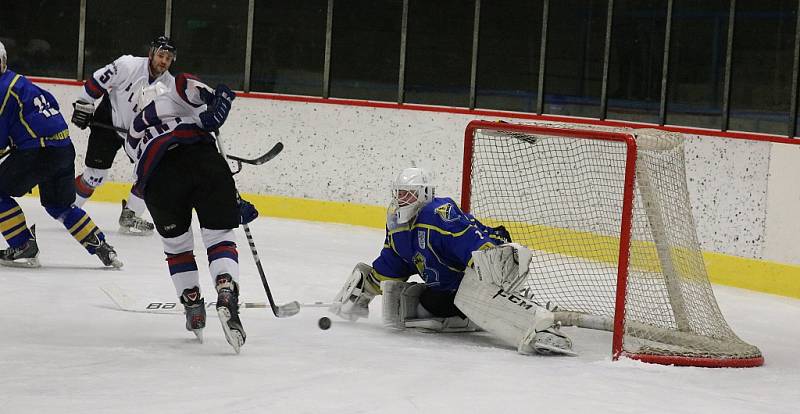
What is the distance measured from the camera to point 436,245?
14.4ft

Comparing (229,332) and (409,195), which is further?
(409,195)

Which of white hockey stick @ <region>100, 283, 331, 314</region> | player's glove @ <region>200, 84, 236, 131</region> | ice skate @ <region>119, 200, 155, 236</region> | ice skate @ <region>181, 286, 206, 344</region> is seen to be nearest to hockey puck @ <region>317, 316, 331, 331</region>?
white hockey stick @ <region>100, 283, 331, 314</region>

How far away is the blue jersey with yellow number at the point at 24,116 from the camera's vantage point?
17.5 feet

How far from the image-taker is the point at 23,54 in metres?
9.21

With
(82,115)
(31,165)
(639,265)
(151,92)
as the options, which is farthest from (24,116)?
(639,265)

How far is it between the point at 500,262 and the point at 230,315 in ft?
3.16

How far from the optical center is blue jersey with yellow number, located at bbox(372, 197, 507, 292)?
4.33 meters

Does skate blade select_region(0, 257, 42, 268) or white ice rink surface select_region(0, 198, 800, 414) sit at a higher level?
skate blade select_region(0, 257, 42, 268)

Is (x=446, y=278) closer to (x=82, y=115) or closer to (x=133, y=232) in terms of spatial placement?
(x=82, y=115)

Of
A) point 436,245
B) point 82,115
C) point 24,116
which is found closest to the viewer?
point 436,245

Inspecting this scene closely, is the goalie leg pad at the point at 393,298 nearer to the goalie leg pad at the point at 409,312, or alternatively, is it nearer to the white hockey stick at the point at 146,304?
the goalie leg pad at the point at 409,312

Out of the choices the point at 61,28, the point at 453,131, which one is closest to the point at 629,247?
the point at 453,131

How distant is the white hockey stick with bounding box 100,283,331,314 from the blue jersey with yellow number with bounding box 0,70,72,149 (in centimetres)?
78

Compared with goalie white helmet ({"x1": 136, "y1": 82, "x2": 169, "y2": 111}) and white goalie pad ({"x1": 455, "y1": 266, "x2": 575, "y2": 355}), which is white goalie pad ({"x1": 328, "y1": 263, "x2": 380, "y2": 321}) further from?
goalie white helmet ({"x1": 136, "y1": 82, "x2": 169, "y2": 111})
